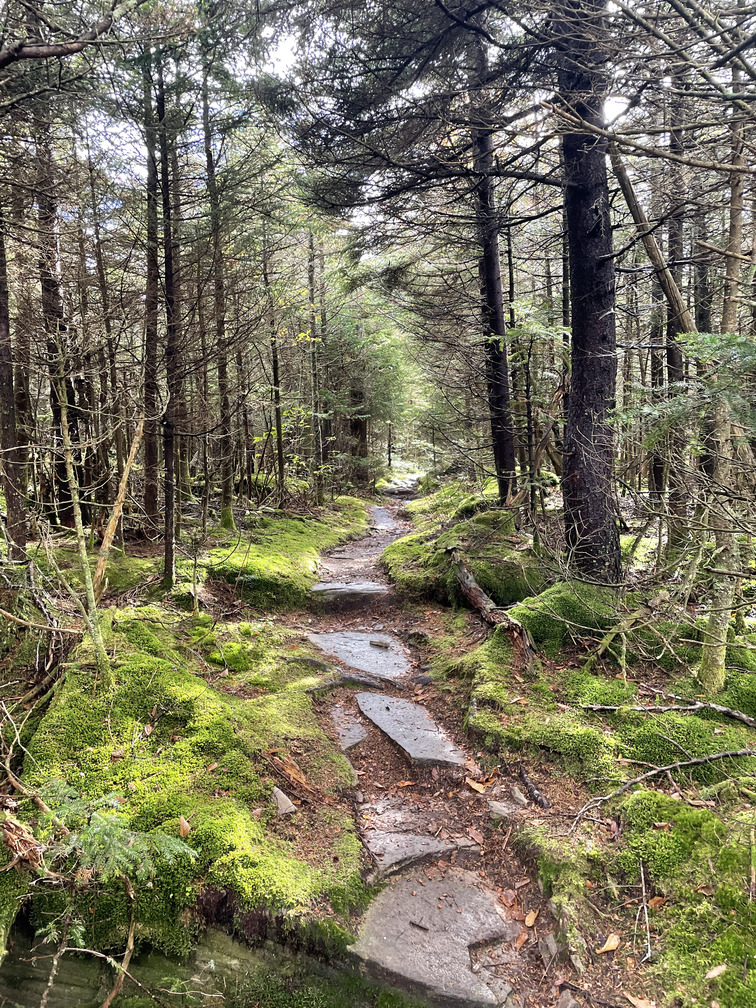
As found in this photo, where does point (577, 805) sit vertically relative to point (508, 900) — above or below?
above

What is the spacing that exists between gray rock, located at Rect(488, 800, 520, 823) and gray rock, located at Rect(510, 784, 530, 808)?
0.04 meters

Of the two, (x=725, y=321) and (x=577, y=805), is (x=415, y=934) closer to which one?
(x=577, y=805)

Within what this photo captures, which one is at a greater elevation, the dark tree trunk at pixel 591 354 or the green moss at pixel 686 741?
the dark tree trunk at pixel 591 354

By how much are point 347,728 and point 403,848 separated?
54.3 inches

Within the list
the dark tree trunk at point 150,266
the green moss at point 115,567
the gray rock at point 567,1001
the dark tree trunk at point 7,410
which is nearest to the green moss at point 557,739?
the gray rock at point 567,1001

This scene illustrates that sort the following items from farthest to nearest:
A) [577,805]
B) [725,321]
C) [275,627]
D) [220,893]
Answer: [275,627]
[725,321]
[577,805]
[220,893]

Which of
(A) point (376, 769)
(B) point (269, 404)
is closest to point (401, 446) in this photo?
(B) point (269, 404)

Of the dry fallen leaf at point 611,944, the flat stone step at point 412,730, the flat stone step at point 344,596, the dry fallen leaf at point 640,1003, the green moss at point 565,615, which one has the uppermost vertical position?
the green moss at point 565,615

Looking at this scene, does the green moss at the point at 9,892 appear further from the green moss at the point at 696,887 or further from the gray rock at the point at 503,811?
the green moss at the point at 696,887

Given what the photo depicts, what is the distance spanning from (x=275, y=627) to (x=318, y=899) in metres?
3.79

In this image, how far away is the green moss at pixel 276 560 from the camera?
7.44 m

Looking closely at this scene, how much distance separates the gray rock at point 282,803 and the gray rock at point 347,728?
86cm

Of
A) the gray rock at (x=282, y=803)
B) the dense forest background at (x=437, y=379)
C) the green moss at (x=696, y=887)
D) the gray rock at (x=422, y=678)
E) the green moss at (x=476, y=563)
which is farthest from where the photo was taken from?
the green moss at (x=476, y=563)

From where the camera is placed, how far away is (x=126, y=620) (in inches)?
201
